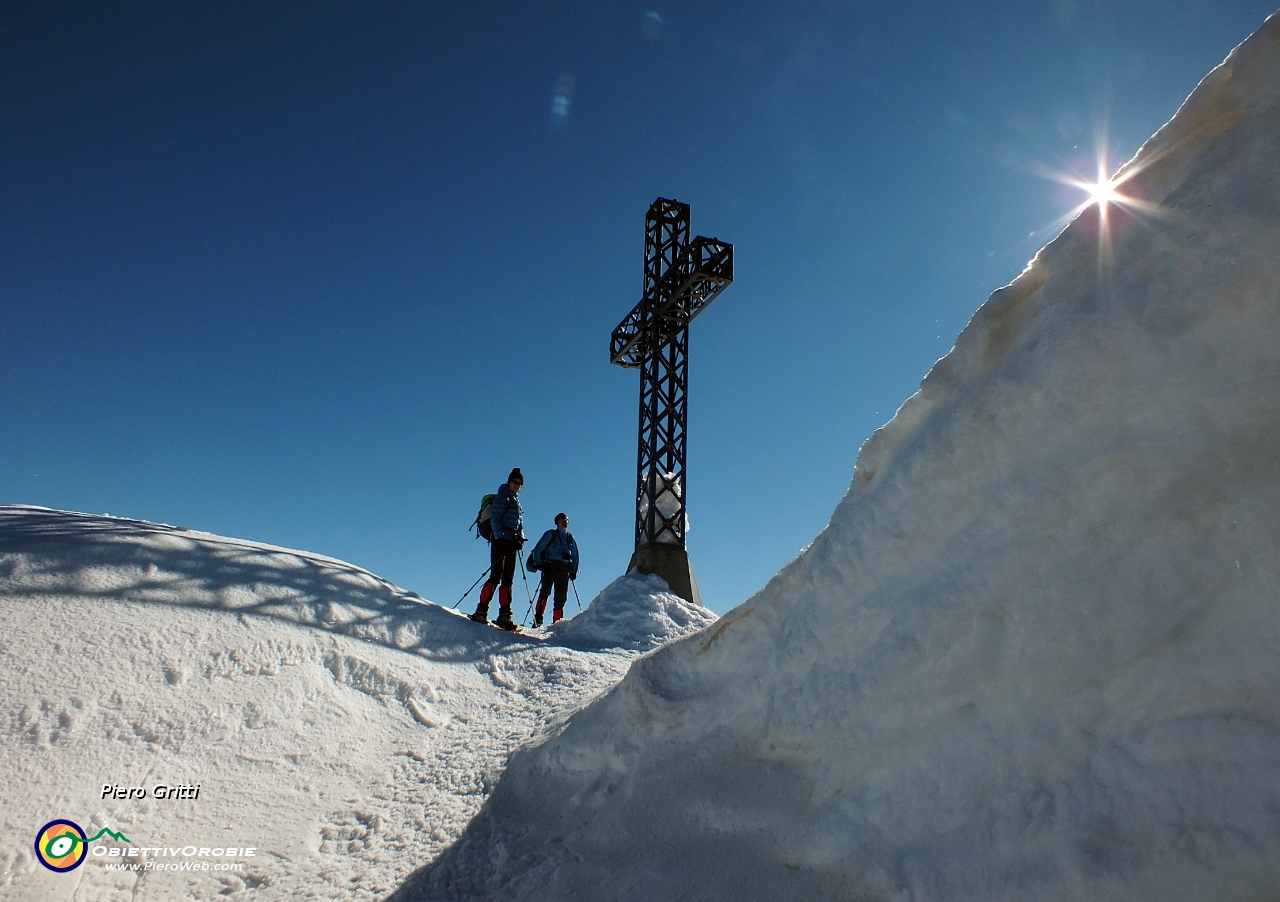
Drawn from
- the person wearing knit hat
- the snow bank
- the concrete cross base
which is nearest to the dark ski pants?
the person wearing knit hat

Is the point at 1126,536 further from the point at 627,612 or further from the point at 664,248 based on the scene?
the point at 664,248

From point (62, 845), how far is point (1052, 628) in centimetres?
424

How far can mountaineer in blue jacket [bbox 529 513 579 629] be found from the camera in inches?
348

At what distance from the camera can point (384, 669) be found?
5031mm

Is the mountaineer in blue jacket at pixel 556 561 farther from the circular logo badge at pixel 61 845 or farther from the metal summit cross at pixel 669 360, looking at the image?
the circular logo badge at pixel 61 845

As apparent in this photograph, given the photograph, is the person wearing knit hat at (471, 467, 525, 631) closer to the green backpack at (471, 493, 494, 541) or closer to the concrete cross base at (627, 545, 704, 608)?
the green backpack at (471, 493, 494, 541)

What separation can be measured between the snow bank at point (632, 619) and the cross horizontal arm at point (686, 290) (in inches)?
185

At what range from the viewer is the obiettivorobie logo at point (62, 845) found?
273 cm

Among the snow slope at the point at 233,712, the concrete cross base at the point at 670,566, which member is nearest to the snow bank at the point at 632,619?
the concrete cross base at the point at 670,566

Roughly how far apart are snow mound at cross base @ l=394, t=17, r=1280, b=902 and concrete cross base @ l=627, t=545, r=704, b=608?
664cm

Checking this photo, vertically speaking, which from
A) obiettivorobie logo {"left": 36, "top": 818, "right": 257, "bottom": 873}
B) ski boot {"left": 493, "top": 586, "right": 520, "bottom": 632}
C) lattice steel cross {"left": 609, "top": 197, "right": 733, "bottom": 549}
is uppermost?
lattice steel cross {"left": 609, "top": 197, "right": 733, "bottom": 549}

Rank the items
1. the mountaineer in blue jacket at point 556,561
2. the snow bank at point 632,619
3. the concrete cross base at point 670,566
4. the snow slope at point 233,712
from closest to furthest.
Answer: the snow slope at point 233,712, the snow bank at point 632,619, the mountaineer in blue jacket at point 556,561, the concrete cross base at point 670,566

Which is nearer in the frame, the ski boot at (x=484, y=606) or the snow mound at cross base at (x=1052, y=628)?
the snow mound at cross base at (x=1052, y=628)

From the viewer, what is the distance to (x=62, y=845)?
110 inches
